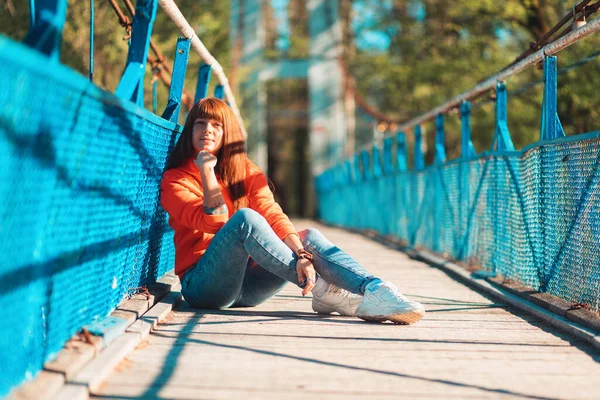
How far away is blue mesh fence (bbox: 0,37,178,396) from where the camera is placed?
5.82 feet

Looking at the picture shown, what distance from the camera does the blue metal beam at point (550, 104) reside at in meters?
3.90

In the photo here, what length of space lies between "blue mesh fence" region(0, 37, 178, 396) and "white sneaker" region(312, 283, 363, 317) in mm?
819

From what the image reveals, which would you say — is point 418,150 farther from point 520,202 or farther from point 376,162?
point 520,202

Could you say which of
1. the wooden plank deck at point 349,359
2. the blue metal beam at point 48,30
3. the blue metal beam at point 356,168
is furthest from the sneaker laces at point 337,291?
the blue metal beam at point 356,168

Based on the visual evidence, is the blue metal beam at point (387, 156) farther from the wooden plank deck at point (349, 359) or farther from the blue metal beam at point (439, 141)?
the wooden plank deck at point (349, 359)

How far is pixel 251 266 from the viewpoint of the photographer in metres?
3.45

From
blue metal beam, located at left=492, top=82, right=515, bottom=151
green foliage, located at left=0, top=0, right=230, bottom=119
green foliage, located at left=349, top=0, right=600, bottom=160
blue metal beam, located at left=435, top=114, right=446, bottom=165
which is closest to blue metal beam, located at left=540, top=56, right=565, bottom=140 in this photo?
blue metal beam, located at left=492, top=82, right=515, bottom=151

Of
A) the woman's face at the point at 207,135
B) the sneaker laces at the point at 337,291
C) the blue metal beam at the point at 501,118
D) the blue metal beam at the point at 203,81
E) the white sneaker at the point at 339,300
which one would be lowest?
the white sneaker at the point at 339,300

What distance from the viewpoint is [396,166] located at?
9852 millimetres

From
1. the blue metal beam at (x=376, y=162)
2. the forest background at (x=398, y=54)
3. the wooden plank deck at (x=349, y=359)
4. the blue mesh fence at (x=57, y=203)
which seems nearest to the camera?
the blue mesh fence at (x=57, y=203)

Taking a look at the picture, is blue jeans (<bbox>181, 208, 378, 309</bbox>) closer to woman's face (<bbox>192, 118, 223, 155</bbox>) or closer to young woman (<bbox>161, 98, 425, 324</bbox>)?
young woman (<bbox>161, 98, 425, 324</bbox>)

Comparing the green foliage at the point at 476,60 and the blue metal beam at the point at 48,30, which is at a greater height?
the green foliage at the point at 476,60

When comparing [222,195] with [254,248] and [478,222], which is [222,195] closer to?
[254,248]

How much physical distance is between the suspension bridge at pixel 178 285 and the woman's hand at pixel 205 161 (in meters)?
0.23
